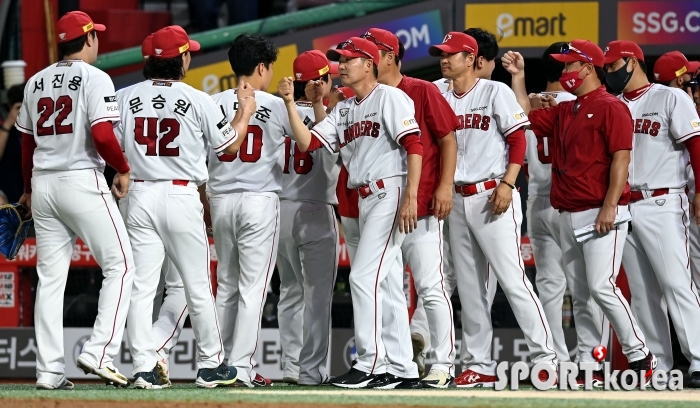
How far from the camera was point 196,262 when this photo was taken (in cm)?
617

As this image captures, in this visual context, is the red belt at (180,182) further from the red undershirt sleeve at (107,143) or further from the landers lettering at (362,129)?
the landers lettering at (362,129)

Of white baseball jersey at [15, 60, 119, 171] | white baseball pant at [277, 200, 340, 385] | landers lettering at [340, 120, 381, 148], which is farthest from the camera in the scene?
white baseball pant at [277, 200, 340, 385]

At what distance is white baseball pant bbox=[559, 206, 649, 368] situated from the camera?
636 cm

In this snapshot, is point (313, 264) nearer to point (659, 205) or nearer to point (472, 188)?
point (472, 188)

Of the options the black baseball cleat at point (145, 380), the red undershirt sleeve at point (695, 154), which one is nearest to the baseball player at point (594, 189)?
the red undershirt sleeve at point (695, 154)

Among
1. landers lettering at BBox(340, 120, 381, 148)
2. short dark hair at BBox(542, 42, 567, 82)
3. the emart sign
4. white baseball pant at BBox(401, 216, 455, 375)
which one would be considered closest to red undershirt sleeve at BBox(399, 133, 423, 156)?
landers lettering at BBox(340, 120, 381, 148)

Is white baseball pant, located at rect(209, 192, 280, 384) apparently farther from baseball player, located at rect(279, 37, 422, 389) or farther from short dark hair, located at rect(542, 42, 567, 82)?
short dark hair, located at rect(542, 42, 567, 82)

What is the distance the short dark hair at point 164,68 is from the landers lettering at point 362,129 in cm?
94

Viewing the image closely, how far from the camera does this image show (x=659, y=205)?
6.77 meters

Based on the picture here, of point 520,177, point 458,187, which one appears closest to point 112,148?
point 458,187

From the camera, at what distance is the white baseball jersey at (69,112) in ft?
19.2

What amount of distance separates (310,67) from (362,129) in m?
0.69

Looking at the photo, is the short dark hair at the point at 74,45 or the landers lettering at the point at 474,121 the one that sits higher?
the short dark hair at the point at 74,45

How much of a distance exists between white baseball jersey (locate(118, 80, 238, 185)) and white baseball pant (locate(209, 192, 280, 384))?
1.32 feet
